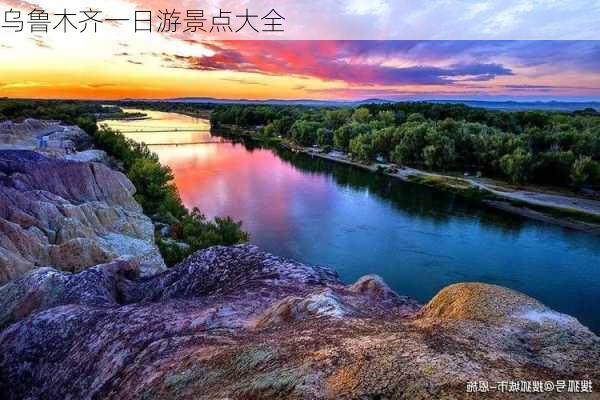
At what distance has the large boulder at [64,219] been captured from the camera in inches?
733

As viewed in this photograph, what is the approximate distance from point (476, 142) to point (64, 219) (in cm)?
6431

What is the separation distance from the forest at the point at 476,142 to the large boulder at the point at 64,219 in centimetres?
5267

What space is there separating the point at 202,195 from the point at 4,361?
45.9 metres

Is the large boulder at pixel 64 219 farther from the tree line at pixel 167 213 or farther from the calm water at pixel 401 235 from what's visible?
the calm water at pixel 401 235

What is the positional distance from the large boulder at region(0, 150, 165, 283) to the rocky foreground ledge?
6889 millimetres

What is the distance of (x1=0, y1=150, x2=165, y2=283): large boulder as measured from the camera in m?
18.6

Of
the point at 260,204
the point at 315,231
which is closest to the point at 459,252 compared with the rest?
the point at 315,231

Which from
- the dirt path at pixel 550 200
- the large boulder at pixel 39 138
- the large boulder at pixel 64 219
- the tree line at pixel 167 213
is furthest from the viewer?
the dirt path at pixel 550 200

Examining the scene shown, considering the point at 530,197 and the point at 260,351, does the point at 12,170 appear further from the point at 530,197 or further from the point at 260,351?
the point at 530,197

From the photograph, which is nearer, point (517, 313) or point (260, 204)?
point (517, 313)

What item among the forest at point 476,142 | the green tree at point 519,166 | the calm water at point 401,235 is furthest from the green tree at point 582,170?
the calm water at point 401,235

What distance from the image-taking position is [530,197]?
55.9 m

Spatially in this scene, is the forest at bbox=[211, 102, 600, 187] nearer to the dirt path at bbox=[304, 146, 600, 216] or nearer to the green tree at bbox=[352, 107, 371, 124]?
the green tree at bbox=[352, 107, 371, 124]

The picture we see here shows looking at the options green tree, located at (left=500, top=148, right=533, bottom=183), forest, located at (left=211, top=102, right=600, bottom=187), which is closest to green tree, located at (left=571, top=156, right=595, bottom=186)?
forest, located at (left=211, top=102, right=600, bottom=187)
